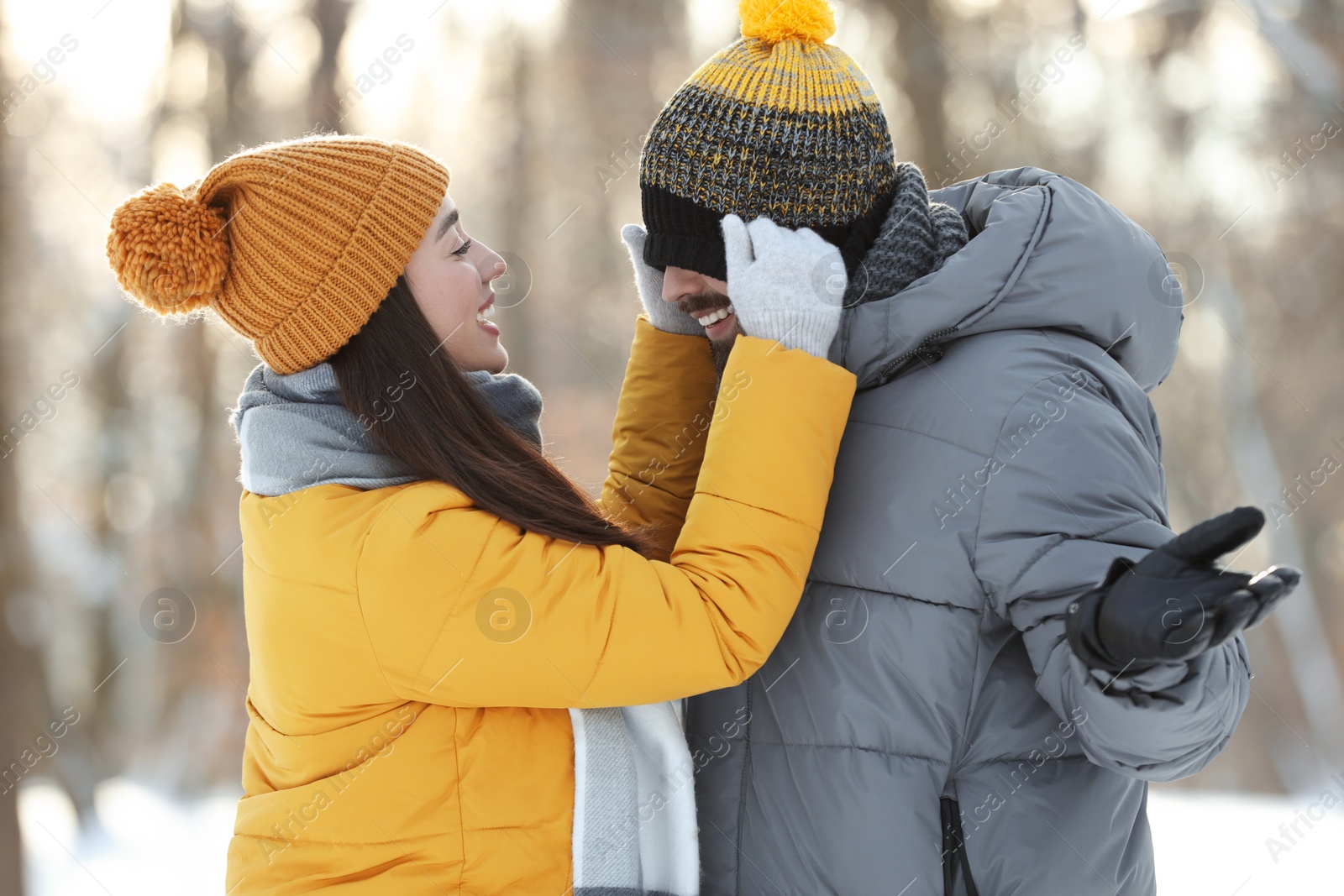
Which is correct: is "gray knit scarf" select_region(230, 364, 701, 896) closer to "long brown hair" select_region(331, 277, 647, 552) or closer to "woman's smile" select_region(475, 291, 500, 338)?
"long brown hair" select_region(331, 277, 647, 552)

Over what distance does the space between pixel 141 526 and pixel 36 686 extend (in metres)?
1.48

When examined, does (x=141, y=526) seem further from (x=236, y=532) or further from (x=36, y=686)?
(x=36, y=686)

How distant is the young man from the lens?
1.31 meters

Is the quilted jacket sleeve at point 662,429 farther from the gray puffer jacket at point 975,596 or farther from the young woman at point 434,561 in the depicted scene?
the gray puffer jacket at point 975,596

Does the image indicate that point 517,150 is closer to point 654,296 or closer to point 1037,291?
point 654,296

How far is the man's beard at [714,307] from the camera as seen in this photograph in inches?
74.1

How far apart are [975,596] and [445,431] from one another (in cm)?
81

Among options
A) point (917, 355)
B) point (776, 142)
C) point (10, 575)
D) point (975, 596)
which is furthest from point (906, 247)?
point (10, 575)

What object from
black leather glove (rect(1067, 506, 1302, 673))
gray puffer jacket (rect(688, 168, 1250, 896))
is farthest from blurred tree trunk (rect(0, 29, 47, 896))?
black leather glove (rect(1067, 506, 1302, 673))

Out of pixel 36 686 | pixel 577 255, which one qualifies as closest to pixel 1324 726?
pixel 577 255

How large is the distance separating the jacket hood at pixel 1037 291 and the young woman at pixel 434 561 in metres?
0.09

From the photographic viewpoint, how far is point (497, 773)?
1464 millimetres

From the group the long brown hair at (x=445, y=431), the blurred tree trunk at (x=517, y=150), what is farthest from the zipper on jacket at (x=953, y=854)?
the blurred tree trunk at (x=517, y=150)

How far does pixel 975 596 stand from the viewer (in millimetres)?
1402
